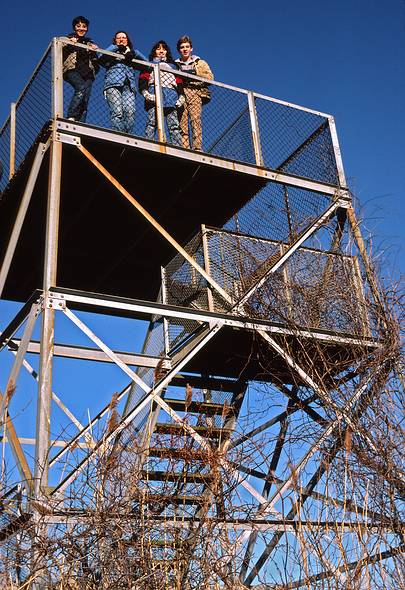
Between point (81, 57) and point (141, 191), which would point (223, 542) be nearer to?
point (141, 191)

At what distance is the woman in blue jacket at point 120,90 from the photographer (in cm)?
1028

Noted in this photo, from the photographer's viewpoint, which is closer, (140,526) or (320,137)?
(140,526)

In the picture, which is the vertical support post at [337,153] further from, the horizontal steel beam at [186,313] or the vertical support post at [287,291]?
the horizontal steel beam at [186,313]

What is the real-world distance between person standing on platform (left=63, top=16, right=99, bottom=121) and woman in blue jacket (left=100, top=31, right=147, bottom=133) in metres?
0.19

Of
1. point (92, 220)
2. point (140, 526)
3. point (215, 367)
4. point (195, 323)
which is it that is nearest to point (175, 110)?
point (92, 220)

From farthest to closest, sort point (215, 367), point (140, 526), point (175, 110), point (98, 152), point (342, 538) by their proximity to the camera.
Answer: point (215, 367)
point (175, 110)
point (98, 152)
point (140, 526)
point (342, 538)

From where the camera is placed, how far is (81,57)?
1044 centimetres

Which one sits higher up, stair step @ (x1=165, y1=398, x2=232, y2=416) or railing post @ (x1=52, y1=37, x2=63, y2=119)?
railing post @ (x1=52, y1=37, x2=63, y2=119)

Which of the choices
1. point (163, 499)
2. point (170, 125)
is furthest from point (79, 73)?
point (163, 499)

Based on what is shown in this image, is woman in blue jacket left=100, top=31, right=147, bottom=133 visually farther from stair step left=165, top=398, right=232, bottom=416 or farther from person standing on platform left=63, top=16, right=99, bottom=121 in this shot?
stair step left=165, top=398, right=232, bottom=416

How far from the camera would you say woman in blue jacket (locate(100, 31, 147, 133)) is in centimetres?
1028

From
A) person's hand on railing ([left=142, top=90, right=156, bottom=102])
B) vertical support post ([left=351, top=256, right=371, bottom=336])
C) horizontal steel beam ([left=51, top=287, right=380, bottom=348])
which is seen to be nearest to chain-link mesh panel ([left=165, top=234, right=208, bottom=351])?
horizontal steel beam ([left=51, top=287, right=380, bottom=348])

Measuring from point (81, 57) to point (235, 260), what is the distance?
3395 millimetres

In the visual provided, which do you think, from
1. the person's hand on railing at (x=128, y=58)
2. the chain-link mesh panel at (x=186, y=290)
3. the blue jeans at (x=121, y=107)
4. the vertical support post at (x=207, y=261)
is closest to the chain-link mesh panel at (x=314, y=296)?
the vertical support post at (x=207, y=261)
